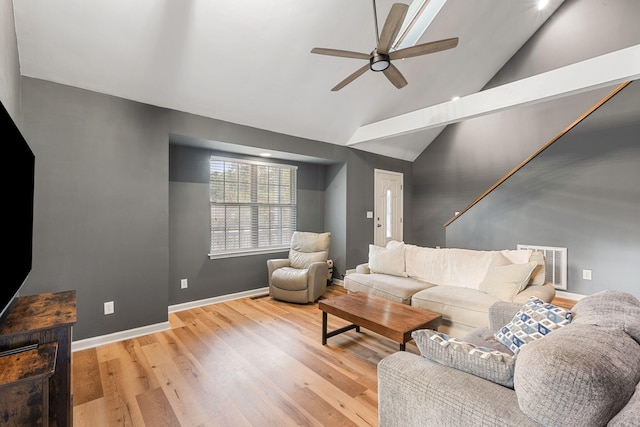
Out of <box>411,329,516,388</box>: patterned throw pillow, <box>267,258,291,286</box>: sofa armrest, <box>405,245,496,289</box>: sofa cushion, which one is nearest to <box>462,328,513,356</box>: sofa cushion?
<box>411,329,516,388</box>: patterned throw pillow

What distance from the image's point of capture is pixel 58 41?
2.34m

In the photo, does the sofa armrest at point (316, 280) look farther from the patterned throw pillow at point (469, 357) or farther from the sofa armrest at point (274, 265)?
the patterned throw pillow at point (469, 357)

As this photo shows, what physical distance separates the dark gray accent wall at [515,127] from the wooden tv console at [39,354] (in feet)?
16.9

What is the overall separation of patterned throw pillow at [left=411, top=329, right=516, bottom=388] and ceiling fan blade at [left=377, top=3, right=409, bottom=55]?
1856 mm

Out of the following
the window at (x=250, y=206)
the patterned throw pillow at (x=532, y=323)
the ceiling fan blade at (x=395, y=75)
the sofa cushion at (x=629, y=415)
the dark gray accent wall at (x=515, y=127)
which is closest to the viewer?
the sofa cushion at (x=629, y=415)

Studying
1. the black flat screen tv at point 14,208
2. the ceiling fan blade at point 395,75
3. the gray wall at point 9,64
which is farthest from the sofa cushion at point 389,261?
the gray wall at point 9,64

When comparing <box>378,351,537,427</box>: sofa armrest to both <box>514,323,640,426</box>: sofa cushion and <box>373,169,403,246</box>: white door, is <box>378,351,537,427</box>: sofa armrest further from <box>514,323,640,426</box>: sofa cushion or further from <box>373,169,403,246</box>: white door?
<box>373,169,403,246</box>: white door

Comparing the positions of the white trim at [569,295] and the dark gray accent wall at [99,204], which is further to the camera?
the white trim at [569,295]

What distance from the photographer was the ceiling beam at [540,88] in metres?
2.59

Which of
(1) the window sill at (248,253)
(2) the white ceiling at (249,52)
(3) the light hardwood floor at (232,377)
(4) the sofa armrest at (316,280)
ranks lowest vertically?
(3) the light hardwood floor at (232,377)

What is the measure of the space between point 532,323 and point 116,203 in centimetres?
355

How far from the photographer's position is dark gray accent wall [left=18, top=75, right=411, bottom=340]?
8.39ft

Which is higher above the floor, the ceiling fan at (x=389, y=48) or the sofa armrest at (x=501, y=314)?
the ceiling fan at (x=389, y=48)

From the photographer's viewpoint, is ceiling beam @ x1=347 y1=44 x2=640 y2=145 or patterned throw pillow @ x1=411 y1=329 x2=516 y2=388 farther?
ceiling beam @ x1=347 y1=44 x2=640 y2=145
